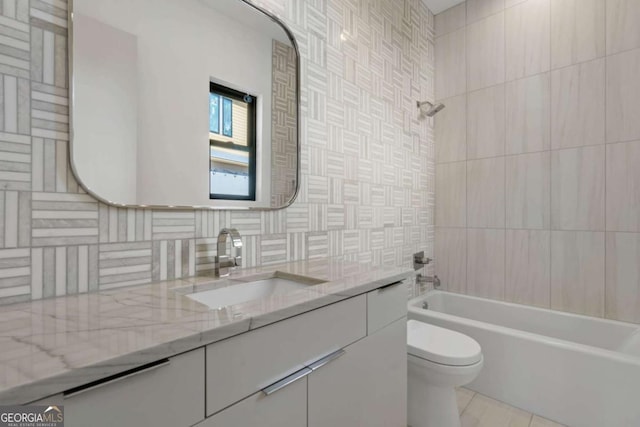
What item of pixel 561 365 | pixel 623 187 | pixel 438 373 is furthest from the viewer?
pixel 623 187

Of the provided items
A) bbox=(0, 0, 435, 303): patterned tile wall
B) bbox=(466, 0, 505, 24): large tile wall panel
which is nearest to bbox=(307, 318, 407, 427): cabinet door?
bbox=(0, 0, 435, 303): patterned tile wall

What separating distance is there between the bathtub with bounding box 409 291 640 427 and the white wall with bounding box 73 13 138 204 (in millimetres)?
1855

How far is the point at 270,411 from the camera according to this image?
27.5 inches

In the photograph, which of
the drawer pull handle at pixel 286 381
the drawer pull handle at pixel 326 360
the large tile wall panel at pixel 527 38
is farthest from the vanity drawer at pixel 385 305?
the large tile wall panel at pixel 527 38

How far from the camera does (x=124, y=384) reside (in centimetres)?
48

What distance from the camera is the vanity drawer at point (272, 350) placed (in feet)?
1.97

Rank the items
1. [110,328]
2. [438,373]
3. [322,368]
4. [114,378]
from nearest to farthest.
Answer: [114,378], [110,328], [322,368], [438,373]

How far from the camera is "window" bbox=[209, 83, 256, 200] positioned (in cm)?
117

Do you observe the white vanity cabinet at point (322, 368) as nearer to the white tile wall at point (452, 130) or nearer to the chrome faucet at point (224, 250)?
the chrome faucet at point (224, 250)

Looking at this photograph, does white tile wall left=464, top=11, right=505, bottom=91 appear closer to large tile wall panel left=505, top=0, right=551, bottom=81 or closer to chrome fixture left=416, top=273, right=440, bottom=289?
large tile wall panel left=505, top=0, right=551, bottom=81

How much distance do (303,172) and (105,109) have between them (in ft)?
2.65

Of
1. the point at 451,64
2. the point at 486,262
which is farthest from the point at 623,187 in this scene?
the point at 451,64

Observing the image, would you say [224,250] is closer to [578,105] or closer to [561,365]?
[561,365]

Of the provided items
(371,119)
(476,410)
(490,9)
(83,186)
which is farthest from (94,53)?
(490,9)
